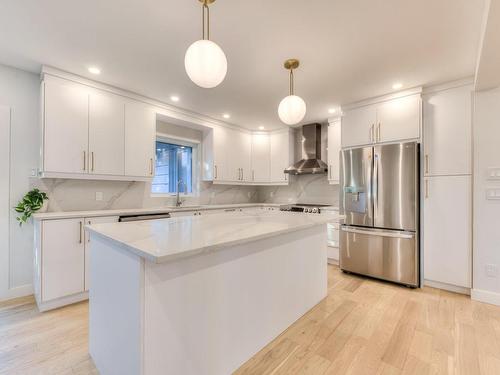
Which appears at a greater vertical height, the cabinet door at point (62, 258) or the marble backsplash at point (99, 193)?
the marble backsplash at point (99, 193)

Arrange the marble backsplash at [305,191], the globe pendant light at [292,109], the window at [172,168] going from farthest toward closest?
the marble backsplash at [305,191] < the window at [172,168] < the globe pendant light at [292,109]

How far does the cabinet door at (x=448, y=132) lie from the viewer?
2.63m

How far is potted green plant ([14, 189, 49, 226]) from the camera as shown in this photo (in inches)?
92.8

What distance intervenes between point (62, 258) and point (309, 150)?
3.90 metres

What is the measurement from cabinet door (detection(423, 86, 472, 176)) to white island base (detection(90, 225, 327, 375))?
2.19 m

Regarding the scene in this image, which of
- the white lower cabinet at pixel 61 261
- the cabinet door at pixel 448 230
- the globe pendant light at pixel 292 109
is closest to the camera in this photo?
the globe pendant light at pixel 292 109

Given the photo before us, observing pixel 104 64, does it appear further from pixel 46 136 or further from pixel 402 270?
pixel 402 270

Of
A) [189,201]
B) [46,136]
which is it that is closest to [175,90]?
[46,136]

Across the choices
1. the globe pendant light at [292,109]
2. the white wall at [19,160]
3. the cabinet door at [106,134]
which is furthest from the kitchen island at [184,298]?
the white wall at [19,160]

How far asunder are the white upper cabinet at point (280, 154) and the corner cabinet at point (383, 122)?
136 centimetres

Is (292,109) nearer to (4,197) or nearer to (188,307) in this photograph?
(188,307)

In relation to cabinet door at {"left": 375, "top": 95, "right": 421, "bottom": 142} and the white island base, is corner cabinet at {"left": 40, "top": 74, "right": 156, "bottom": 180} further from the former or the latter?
cabinet door at {"left": 375, "top": 95, "right": 421, "bottom": 142}

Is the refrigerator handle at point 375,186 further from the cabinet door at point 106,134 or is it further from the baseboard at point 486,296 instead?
the cabinet door at point 106,134

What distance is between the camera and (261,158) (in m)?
4.89
